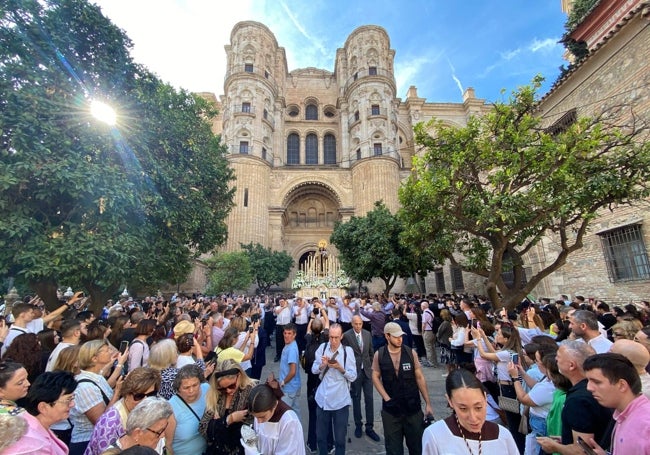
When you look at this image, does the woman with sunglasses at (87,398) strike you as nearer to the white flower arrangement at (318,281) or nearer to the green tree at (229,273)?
the white flower arrangement at (318,281)

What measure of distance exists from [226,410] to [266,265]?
19.4m

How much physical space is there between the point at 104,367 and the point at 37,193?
4.96 metres

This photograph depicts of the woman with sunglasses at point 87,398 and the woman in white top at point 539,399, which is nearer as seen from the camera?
the woman with sunglasses at point 87,398

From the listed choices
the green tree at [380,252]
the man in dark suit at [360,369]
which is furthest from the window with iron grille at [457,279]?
the man in dark suit at [360,369]

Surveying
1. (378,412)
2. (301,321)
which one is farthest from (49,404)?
(301,321)

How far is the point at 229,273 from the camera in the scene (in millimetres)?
19094

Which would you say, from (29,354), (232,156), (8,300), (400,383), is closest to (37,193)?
(29,354)

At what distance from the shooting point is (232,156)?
82.6 feet

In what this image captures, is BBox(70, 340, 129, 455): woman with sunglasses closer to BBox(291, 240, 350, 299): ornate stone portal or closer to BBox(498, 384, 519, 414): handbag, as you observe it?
BBox(498, 384, 519, 414): handbag

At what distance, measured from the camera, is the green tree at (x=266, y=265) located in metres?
21.1

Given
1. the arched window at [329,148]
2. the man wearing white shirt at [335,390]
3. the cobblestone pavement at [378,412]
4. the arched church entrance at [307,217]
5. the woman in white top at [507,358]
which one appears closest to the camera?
the woman in white top at [507,358]

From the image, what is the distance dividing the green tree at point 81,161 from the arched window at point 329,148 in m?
23.6

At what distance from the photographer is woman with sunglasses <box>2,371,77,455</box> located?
1773mm

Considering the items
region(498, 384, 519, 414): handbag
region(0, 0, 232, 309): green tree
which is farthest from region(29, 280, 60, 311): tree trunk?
region(498, 384, 519, 414): handbag
